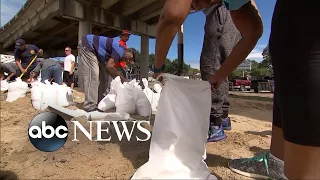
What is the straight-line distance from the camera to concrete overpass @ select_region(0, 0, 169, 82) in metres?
10.3

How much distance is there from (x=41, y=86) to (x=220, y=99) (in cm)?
322

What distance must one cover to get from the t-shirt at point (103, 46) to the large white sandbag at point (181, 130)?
107 inches

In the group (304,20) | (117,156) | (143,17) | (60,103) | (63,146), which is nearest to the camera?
(304,20)

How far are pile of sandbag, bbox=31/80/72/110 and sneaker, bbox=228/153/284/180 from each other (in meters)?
3.17

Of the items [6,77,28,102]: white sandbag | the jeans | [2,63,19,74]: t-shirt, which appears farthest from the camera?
[2,63,19,74]: t-shirt

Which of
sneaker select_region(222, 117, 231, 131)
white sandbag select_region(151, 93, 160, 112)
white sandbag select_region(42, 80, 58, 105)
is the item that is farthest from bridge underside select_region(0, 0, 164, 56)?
sneaker select_region(222, 117, 231, 131)

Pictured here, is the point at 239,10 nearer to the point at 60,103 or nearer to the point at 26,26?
the point at 60,103

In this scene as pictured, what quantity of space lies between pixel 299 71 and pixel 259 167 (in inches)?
29.5

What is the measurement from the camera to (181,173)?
1090 millimetres

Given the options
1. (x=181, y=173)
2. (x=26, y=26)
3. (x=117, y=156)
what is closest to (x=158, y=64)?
(x=181, y=173)

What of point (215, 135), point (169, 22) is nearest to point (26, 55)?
point (215, 135)

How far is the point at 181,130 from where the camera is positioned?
1.17 meters

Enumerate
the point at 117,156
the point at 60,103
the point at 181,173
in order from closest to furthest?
the point at 181,173
the point at 117,156
the point at 60,103

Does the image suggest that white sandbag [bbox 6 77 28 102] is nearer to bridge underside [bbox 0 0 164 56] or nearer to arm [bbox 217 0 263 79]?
arm [bbox 217 0 263 79]
